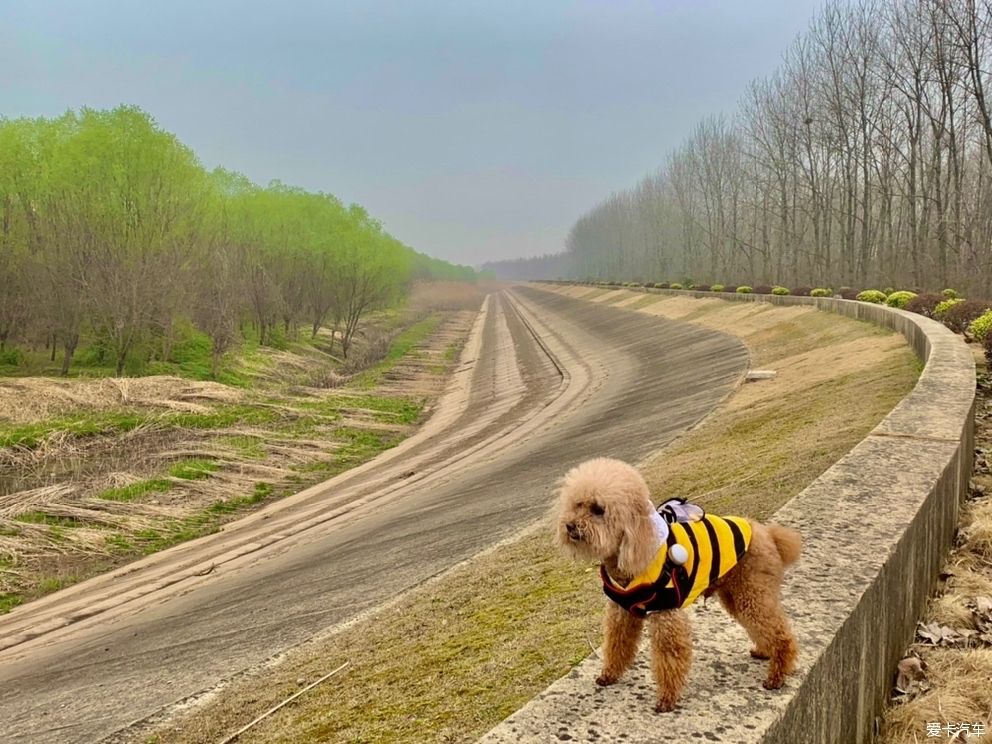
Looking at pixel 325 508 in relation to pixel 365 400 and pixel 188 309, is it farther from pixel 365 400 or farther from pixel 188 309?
pixel 188 309

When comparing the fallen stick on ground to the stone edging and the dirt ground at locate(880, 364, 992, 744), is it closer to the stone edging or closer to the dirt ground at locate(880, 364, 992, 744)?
the stone edging

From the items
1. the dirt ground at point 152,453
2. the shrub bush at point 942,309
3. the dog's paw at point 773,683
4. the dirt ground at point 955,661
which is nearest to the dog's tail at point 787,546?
the dog's paw at point 773,683

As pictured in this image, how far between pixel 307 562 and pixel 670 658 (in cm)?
1009

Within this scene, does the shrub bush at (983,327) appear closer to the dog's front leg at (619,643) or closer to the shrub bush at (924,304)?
the shrub bush at (924,304)

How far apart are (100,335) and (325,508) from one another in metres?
20.0

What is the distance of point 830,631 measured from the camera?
2.87m

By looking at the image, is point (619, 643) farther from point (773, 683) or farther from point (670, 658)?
point (773, 683)

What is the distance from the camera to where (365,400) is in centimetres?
3036

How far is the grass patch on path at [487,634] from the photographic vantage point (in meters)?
4.11

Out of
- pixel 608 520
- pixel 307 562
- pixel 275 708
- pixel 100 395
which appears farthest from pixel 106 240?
pixel 608 520

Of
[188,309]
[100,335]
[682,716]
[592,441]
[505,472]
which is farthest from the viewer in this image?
[188,309]

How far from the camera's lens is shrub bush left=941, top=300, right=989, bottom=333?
1675 centimetres

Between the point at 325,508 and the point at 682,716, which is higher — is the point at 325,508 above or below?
below

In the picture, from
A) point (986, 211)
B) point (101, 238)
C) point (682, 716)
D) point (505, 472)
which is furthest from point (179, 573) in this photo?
point (986, 211)
